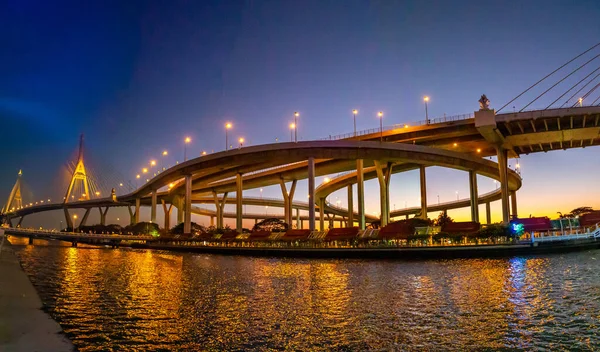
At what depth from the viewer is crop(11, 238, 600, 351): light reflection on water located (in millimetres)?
8836

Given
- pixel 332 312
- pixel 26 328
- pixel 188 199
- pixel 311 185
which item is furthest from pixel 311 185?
pixel 26 328

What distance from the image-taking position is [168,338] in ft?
30.0

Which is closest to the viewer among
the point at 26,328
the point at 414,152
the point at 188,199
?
the point at 26,328

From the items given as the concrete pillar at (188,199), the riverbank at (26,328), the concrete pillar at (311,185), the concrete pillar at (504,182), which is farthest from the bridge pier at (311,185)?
the riverbank at (26,328)

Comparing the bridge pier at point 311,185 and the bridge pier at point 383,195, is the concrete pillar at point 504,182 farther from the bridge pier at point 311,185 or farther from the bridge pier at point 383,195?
the bridge pier at point 311,185

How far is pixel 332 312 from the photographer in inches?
472

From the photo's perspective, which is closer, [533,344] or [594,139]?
[533,344]

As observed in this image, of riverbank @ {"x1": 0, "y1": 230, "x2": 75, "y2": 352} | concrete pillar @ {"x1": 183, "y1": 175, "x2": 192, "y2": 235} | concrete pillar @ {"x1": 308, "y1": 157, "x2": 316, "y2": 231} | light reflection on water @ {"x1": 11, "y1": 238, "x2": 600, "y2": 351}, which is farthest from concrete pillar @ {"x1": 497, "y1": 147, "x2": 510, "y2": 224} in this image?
riverbank @ {"x1": 0, "y1": 230, "x2": 75, "y2": 352}

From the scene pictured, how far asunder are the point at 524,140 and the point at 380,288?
56264mm

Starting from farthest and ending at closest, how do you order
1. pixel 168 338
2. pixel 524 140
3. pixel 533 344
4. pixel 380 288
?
1. pixel 524 140
2. pixel 380 288
3. pixel 168 338
4. pixel 533 344

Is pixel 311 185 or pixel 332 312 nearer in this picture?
pixel 332 312

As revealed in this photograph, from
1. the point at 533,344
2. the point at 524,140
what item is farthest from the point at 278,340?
the point at 524,140

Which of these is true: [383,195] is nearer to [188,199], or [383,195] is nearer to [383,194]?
[383,194]

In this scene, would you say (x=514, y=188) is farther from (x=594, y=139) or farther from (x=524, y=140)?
(x=524, y=140)
